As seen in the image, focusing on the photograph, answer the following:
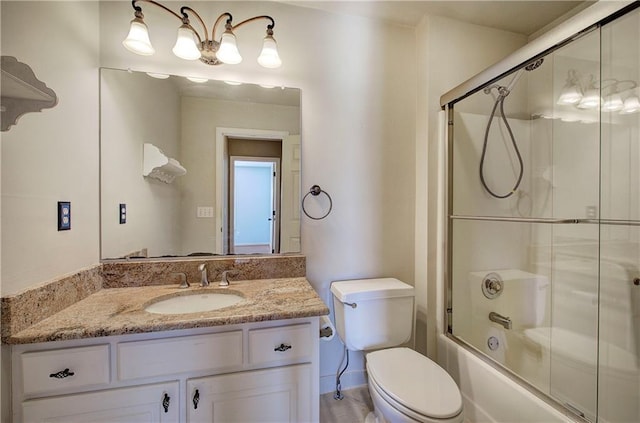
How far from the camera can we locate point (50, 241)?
100 centimetres

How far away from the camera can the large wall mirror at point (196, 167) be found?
1353 mm

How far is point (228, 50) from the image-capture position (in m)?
1.35

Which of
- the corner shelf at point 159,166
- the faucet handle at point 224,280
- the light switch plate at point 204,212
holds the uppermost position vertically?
the corner shelf at point 159,166

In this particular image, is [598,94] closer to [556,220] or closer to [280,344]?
[556,220]

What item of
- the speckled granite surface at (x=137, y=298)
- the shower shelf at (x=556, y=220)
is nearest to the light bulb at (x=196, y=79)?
the speckled granite surface at (x=137, y=298)

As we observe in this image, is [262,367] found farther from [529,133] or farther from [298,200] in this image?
[529,133]

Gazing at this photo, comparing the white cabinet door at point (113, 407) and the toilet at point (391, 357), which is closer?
the white cabinet door at point (113, 407)

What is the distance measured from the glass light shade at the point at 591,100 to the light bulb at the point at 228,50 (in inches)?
76.6

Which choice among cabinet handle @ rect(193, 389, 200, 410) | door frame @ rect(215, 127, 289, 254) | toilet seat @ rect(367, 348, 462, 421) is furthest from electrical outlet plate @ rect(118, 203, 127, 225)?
toilet seat @ rect(367, 348, 462, 421)

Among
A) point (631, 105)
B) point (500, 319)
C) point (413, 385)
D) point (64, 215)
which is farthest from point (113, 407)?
point (631, 105)

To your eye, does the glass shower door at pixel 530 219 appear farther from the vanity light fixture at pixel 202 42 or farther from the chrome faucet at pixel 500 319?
the vanity light fixture at pixel 202 42

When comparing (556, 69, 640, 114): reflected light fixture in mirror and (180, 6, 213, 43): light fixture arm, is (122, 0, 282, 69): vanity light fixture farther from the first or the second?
(556, 69, 640, 114): reflected light fixture in mirror

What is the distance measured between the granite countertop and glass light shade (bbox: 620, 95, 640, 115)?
5.86 feet

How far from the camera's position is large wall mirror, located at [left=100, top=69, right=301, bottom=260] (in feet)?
4.44
